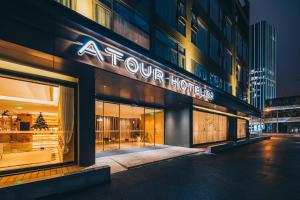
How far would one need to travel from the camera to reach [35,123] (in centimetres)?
1118

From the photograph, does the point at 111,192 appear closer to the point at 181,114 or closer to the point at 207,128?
the point at 181,114

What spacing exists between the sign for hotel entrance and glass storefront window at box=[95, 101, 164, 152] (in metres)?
5.85

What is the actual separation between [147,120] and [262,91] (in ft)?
570

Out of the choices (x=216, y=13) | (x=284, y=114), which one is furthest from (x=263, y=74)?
(x=216, y=13)

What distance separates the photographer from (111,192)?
20.1 ft

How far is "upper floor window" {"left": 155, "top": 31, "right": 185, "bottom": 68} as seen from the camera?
1682 centimetres

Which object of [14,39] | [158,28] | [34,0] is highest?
[158,28]

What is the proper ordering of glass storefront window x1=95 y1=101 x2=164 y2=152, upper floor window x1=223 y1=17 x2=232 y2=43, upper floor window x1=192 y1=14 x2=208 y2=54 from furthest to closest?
1. upper floor window x1=223 y1=17 x2=232 y2=43
2. upper floor window x1=192 y1=14 x2=208 y2=54
3. glass storefront window x1=95 y1=101 x2=164 y2=152

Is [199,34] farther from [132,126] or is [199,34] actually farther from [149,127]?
[132,126]

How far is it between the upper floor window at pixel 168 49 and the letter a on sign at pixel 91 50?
9.55m

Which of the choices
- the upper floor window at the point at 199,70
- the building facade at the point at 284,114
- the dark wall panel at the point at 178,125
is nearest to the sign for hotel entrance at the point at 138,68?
the dark wall panel at the point at 178,125

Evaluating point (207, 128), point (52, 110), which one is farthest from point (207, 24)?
point (52, 110)

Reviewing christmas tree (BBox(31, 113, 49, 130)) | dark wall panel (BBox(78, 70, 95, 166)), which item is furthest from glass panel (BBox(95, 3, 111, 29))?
christmas tree (BBox(31, 113, 49, 130))

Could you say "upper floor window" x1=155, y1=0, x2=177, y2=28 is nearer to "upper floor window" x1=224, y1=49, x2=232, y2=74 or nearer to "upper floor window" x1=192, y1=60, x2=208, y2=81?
"upper floor window" x1=192, y1=60, x2=208, y2=81
